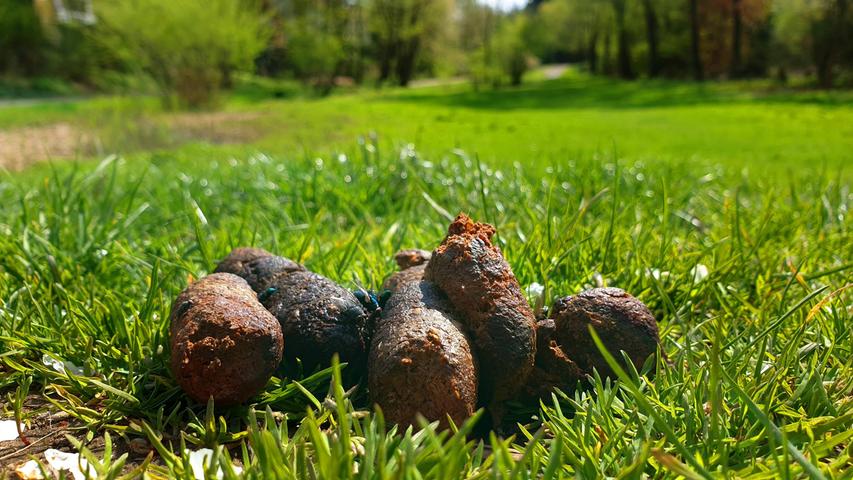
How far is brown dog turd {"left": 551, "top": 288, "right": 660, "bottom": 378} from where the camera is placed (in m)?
2.18

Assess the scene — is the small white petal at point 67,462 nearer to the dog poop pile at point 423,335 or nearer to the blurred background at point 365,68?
the dog poop pile at point 423,335

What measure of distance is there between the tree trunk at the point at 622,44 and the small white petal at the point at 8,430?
50.0 meters

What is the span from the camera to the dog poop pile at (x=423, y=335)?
6.24 ft

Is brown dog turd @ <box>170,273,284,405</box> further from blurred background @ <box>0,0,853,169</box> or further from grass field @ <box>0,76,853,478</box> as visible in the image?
blurred background @ <box>0,0,853,169</box>

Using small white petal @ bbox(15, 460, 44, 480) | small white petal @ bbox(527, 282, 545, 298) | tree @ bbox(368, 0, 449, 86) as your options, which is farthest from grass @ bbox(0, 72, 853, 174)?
tree @ bbox(368, 0, 449, 86)

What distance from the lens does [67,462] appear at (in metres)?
1.85

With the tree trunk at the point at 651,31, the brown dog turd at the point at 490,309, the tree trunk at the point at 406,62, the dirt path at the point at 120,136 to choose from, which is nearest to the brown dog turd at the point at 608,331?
the brown dog turd at the point at 490,309

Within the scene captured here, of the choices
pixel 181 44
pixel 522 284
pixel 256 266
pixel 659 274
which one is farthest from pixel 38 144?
pixel 659 274

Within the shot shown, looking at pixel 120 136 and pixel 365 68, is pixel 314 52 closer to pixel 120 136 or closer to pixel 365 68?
pixel 365 68

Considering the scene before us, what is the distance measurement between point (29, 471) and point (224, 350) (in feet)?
1.78

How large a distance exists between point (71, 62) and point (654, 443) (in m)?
48.5

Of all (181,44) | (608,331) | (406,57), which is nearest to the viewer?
(608,331)

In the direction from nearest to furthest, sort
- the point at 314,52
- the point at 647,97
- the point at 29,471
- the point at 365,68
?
the point at 29,471 < the point at 647,97 < the point at 314,52 < the point at 365,68

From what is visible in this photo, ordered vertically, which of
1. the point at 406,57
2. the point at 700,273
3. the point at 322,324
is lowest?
the point at 700,273
